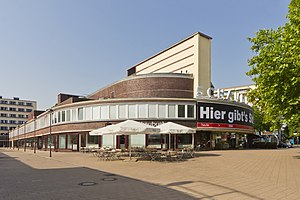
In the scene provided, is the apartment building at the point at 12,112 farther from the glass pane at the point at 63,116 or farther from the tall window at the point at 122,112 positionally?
the tall window at the point at 122,112

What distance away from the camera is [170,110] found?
115 feet

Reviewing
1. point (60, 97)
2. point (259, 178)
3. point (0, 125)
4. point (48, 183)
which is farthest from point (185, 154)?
point (0, 125)

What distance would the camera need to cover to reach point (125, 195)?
28.1ft

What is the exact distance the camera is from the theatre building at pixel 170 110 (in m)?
35.2

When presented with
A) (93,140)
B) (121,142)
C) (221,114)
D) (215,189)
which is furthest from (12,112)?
(215,189)

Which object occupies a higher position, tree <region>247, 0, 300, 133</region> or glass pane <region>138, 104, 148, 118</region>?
tree <region>247, 0, 300, 133</region>

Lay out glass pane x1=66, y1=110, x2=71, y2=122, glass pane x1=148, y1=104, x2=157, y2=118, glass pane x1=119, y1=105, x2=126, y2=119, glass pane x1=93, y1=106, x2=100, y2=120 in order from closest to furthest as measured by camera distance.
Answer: glass pane x1=148, y1=104, x2=157, y2=118, glass pane x1=119, y1=105, x2=126, y2=119, glass pane x1=93, y1=106, x2=100, y2=120, glass pane x1=66, y1=110, x2=71, y2=122

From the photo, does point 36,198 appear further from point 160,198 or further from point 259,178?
point 259,178

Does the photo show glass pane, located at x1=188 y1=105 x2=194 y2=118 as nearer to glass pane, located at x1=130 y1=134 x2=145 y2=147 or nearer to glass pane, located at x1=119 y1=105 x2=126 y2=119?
glass pane, located at x1=130 y1=134 x2=145 y2=147

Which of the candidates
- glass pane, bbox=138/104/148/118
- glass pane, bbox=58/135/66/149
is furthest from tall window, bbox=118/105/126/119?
glass pane, bbox=58/135/66/149

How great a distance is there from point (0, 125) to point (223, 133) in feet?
383

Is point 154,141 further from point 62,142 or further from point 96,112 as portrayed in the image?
point 62,142

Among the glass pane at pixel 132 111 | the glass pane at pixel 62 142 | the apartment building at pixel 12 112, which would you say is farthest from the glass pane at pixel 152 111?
the apartment building at pixel 12 112

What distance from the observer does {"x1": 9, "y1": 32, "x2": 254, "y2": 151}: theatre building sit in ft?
115
